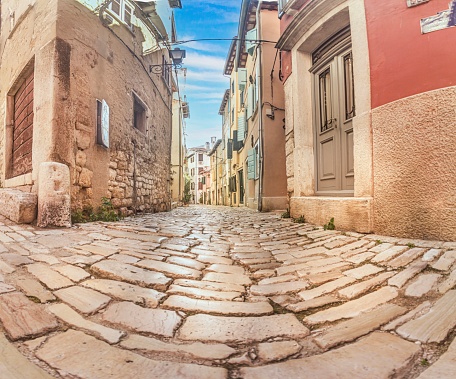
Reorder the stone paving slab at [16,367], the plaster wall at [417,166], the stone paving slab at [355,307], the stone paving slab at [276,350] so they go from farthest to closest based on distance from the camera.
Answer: the plaster wall at [417,166]
the stone paving slab at [355,307]
the stone paving slab at [276,350]
the stone paving slab at [16,367]

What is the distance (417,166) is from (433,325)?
5.93 ft

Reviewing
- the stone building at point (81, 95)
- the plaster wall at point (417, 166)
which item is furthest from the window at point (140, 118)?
the plaster wall at point (417, 166)

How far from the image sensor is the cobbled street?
0.90m

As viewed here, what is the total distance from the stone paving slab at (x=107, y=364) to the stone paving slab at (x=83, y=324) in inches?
2.2

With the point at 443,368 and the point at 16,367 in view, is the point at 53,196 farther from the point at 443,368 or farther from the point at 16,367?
the point at 443,368

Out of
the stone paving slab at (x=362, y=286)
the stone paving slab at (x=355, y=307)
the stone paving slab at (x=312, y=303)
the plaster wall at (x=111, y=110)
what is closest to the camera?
the stone paving slab at (x=355, y=307)

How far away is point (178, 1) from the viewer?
8789 mm

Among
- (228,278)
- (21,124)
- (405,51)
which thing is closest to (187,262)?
(228,278)

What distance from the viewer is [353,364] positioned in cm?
90

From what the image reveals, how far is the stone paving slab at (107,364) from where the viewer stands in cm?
85

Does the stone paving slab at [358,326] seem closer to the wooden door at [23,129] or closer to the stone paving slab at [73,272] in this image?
the stone paving slab at [73,272]

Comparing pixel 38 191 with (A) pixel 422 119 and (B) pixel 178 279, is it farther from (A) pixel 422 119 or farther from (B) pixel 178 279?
(A) pixel 422 119

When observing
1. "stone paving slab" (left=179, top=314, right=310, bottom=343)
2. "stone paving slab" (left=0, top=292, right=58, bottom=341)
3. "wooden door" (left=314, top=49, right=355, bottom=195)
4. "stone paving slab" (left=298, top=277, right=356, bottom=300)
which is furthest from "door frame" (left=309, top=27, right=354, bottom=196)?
"stone paving slab" (left=0, top=292, right=58, bottom=341)

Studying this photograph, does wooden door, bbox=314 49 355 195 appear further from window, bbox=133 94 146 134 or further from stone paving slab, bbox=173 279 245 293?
window, bbox=133 94 146 134
